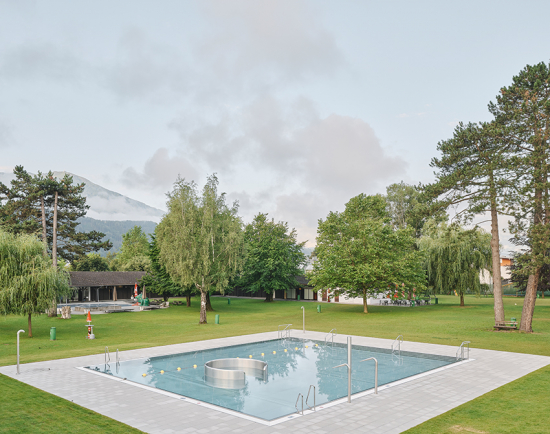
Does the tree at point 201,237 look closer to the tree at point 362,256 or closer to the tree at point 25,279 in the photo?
the tree at point 25,279

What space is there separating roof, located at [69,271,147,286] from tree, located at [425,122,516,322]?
4552cm

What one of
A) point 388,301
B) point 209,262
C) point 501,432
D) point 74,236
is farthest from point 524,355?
point 74,236

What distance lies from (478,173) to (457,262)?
2099 cm

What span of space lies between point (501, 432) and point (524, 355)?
34.8ft

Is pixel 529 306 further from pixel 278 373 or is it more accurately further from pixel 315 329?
pixel 278 373

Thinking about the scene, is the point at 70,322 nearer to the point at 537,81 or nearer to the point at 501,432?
the point at 501,432

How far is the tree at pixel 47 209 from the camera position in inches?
1577

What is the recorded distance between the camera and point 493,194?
80.3 feet

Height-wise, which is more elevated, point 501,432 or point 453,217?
point 453,217

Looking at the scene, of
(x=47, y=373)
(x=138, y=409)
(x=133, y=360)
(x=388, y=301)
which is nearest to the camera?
(x=138, y=409)

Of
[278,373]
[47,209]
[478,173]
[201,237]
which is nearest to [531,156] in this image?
[478,173]

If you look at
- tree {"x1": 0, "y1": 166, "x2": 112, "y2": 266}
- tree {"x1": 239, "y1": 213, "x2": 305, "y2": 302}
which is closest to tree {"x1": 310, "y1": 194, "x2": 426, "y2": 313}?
tree {"x1": 239, "y1": 213, "x2": 305, "y2": 302}

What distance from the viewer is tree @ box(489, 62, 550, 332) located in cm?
2292

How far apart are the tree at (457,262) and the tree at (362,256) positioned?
9.99ft
